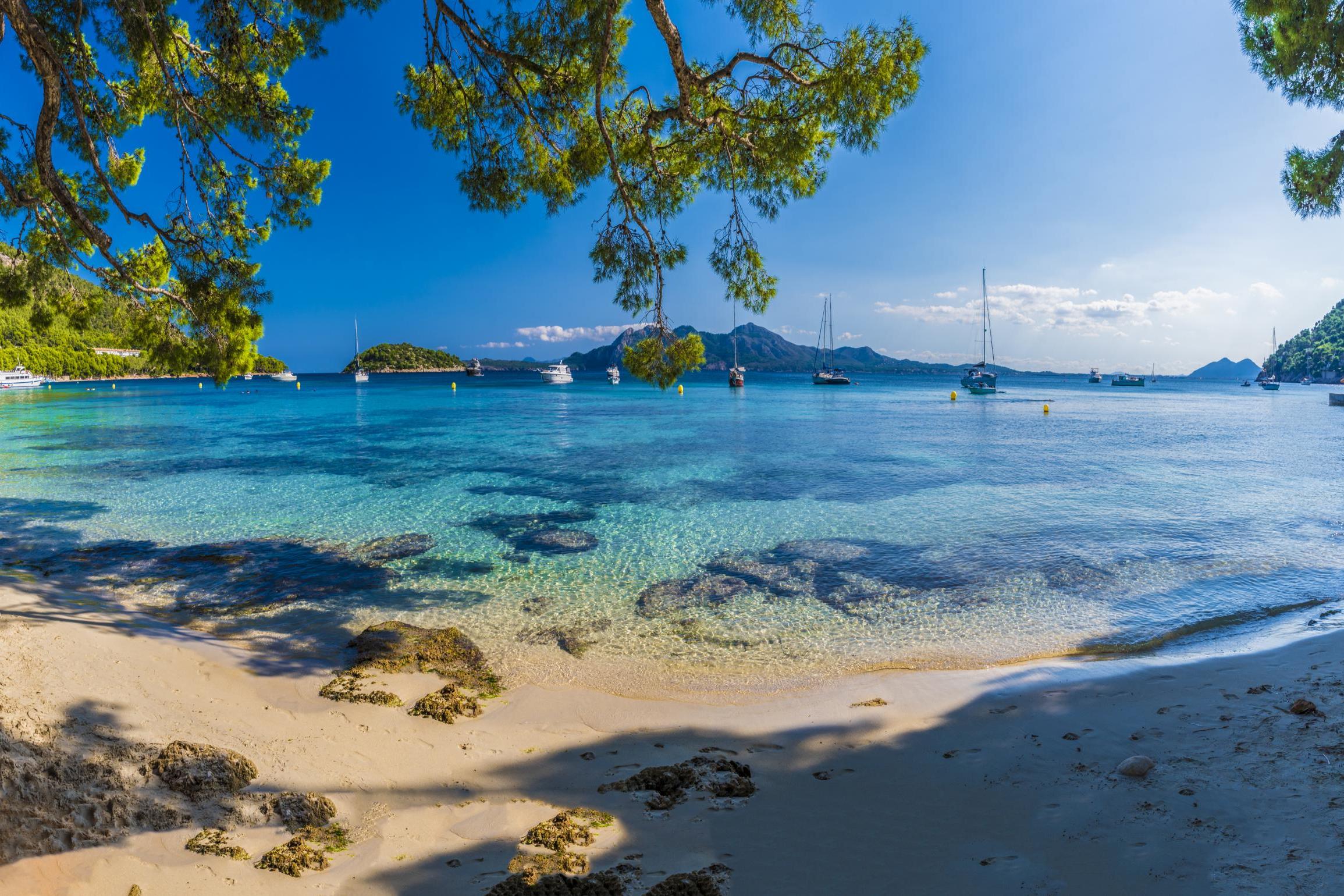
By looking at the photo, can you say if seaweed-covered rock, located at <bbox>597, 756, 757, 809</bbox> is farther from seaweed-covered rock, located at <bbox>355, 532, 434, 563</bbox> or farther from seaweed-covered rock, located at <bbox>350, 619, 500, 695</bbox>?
seaweed-covered rock, located at <bbox>355, 532, 434, 563</bbox>

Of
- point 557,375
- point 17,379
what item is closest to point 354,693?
point 557,375

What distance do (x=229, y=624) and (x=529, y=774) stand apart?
209 inches

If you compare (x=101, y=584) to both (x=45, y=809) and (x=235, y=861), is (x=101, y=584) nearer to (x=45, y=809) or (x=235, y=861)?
(x=45, y=809)

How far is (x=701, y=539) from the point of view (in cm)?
1205

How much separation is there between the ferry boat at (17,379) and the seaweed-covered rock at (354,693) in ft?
391

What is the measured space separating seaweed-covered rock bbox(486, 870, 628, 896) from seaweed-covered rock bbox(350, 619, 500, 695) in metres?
2.86

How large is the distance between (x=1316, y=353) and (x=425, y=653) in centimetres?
20901

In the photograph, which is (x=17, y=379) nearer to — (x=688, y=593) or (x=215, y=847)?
(x=688, y=593)

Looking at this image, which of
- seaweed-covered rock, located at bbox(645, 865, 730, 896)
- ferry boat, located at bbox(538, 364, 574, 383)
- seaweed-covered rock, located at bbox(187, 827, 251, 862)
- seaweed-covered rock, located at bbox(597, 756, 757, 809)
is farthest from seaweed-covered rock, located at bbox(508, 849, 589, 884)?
ferry boat, located at bbox(538, 364, 574, 383)

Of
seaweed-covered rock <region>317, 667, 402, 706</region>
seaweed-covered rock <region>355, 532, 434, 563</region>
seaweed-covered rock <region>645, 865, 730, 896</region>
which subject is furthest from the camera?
seaweed-covered rock <region>355, 532, 434, 563</region>

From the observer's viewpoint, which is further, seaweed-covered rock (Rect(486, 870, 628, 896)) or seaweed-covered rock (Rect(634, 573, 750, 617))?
seaweed-covered rock (Rect(634, 573, 750, 617))

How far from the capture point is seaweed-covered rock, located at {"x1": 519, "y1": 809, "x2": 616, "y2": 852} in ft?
11.2

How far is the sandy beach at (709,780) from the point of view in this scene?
3.08 meters

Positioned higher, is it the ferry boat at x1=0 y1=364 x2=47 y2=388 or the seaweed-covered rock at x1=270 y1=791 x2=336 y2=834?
the ferry boat at x1=0 y1=364 x2=47 y2=388
